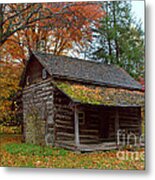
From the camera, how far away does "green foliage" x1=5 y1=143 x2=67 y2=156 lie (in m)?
4.02

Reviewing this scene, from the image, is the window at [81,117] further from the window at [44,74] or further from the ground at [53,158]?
the window at [44,74]

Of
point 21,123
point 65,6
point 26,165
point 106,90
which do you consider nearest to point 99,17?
point 65,6

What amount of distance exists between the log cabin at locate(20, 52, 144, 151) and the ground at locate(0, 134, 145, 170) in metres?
0.07

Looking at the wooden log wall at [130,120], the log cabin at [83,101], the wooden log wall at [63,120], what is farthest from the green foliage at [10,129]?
the wooden log wall at [130,120]

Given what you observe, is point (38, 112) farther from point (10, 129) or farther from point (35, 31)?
point (35, 31)

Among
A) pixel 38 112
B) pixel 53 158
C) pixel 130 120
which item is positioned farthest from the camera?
pixel 38 112

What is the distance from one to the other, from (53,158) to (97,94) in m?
0.71

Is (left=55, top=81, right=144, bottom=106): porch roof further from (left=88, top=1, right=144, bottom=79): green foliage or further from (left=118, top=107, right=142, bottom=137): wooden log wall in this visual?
(left=88, top=1, right=144, bottom=79): green foliage

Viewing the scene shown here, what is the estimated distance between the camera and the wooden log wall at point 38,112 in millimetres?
4066

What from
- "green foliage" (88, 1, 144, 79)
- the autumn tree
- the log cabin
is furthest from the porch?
the autumn tree

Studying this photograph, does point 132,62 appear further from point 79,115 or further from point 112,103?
point 79,115

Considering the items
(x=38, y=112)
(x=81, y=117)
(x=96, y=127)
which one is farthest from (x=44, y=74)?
(x=96, y=127)

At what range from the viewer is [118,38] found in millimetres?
3961

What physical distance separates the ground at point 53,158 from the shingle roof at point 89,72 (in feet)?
2.09
